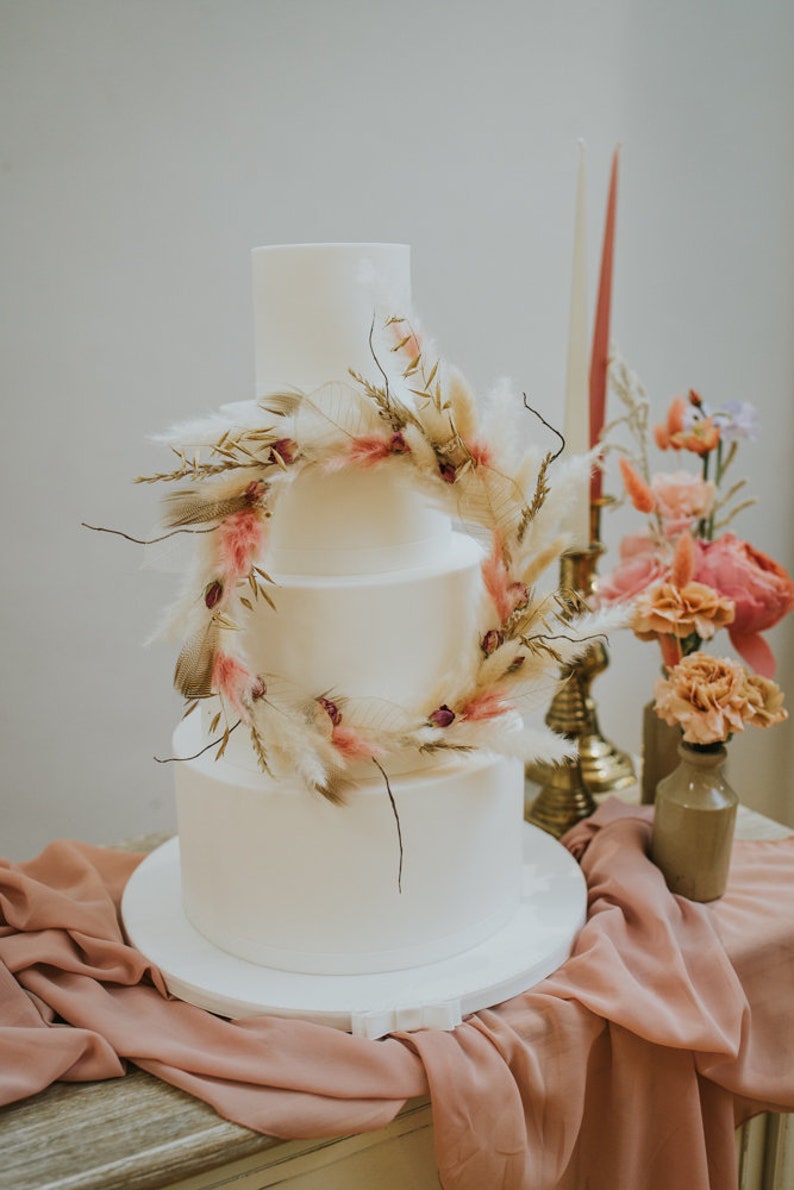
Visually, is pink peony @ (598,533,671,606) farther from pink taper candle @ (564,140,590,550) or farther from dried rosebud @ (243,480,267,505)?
dried rosebud @ (243,480,267,505)

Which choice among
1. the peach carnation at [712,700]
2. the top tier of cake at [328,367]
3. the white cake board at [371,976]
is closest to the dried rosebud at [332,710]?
the top tier of cake at [328,367]

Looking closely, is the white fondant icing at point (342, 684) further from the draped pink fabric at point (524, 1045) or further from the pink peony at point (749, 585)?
the pink peony at point (749, 585)

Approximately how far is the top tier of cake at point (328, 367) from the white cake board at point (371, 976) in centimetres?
37

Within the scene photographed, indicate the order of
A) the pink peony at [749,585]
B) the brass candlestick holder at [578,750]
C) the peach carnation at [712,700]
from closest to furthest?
the peach carnation at [712,700]
the pink peony at [749,585]
the brass candlestick holder at [578,750]

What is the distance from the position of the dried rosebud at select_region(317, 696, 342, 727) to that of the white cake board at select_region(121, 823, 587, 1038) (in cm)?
24

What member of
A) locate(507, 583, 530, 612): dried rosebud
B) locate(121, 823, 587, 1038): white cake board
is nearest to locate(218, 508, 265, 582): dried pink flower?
locate(507, 583, 530, 612): dried rosebud

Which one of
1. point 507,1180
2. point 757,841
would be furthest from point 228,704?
point 757,841

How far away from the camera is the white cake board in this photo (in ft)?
3.11

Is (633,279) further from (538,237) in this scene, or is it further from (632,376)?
(632,376)

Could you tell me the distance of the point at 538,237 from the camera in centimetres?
171

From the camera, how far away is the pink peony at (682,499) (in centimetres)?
132

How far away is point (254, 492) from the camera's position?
93 centimetres

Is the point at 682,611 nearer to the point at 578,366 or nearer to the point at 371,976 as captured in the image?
the point at 578,366

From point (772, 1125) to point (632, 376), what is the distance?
863 mm
